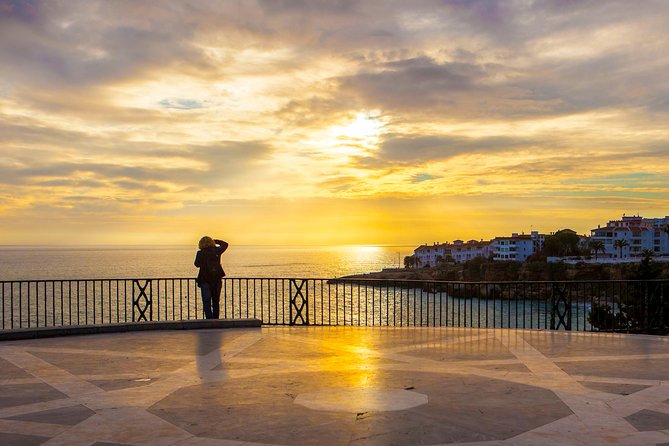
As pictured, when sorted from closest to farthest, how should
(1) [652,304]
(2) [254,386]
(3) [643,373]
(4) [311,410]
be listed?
1. (4) [311,410]
2. (2) [254,386]
3. (3) [643,373]
4. (1) [652,304]

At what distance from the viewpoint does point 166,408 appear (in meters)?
6.86

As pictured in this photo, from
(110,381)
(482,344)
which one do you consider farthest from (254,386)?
(482,344)

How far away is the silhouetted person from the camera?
1449cm

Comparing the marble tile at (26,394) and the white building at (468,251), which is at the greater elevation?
the marble tile at (26,394)

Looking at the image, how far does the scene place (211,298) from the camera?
1473 centimetres

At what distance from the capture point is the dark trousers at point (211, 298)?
14.6m

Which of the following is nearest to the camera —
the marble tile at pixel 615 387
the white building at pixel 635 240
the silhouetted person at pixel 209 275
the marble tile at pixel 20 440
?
the marble tile at pixel 20 440

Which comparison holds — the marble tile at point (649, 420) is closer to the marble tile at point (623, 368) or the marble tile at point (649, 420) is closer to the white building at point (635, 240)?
the marble tile at point (623, 368)

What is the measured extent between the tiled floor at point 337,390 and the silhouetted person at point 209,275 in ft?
9.02

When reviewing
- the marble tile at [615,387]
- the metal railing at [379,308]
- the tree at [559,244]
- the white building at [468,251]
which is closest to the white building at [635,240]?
the tree at [559,244]

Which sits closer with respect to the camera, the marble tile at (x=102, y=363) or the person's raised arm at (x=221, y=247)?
the marble tile at (x=102, y=363)

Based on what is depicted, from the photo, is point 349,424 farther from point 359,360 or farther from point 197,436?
point 359,360

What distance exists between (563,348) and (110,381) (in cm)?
760

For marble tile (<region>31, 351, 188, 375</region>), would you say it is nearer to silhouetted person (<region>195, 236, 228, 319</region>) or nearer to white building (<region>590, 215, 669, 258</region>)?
silhouetted person (<region>195, 236, 228, 319</region>)
